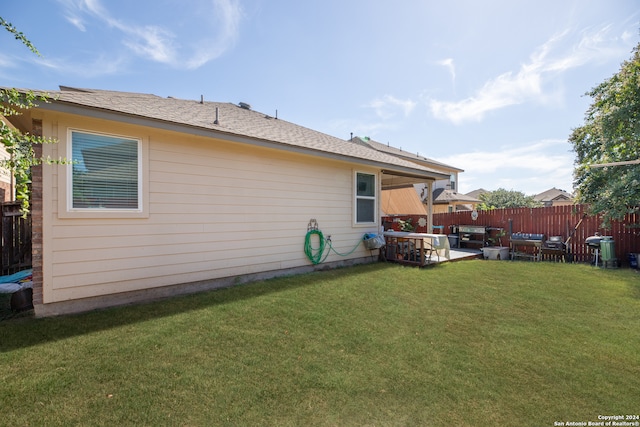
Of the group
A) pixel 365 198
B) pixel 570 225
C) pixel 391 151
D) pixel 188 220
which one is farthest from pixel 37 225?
pixel 391 151

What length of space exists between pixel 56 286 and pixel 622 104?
43.9 ft

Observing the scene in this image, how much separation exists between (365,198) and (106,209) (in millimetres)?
5806

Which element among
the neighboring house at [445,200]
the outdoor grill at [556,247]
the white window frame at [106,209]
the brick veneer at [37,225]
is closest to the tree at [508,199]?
the neighboring house at [445,200]

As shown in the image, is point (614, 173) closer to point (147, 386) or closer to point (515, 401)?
point (515, 401)

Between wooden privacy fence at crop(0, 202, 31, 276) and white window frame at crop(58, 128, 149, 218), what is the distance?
3.18m

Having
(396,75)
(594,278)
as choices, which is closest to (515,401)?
(594,278)

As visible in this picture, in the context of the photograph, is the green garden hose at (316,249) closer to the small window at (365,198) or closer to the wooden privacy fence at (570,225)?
the small window at (365,198)

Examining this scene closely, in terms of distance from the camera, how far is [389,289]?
17.0 feet

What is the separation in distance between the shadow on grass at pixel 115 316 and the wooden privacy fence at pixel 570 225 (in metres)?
8.72

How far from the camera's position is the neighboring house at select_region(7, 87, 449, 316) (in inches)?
141

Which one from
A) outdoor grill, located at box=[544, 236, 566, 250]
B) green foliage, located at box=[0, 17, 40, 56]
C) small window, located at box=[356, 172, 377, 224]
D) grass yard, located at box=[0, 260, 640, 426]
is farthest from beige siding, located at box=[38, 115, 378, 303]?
outdoor grill, located at box=[544, 236, 566, 250]

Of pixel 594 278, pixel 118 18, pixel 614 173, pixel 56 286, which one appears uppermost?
pixel 118 18

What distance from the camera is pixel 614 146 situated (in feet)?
27.2

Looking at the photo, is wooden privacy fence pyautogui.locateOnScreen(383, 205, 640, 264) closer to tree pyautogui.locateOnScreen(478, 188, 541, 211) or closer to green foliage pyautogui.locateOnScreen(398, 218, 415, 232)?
green foliage pyautogui.locateOnScreen(398, 218, 415, 232)
